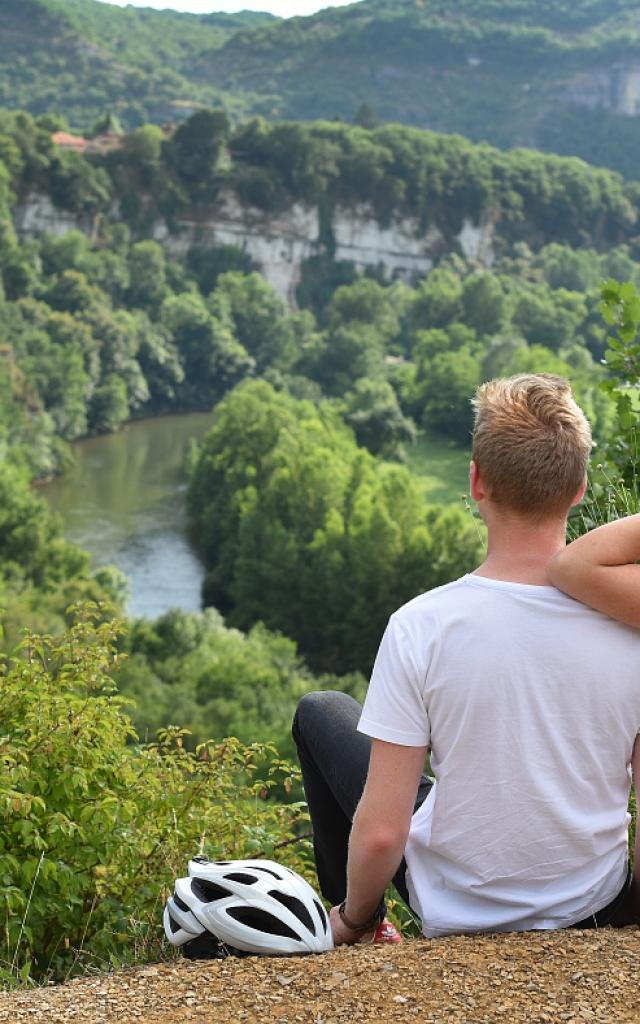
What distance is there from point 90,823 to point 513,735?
200 centimetres

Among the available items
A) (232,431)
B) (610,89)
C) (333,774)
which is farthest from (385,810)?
(610,89)

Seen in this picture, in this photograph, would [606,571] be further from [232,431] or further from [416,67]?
[416,67]

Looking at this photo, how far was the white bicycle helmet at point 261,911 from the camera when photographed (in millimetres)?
2852

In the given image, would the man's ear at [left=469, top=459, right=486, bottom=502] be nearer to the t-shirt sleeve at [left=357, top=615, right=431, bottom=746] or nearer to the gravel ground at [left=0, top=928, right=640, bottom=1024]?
the t-shirt sleeve at [left=357, top=615, right=431, bottom=746]

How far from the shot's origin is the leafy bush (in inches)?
154

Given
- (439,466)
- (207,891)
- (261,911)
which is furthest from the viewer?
(439,466)

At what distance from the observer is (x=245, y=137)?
310 ft

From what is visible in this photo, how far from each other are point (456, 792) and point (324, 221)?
96553 mm

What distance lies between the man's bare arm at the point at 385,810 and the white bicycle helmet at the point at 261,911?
220mm

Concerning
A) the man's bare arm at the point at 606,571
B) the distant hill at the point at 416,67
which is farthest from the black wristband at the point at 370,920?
the distant hill at the point at 416,67

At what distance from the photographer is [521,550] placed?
259cm

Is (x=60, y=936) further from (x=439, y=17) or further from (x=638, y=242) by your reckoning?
(x=439, y=17)

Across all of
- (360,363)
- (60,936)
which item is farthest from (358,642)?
(360,363)

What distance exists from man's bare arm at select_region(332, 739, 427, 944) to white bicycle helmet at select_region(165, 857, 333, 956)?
0.72ft
